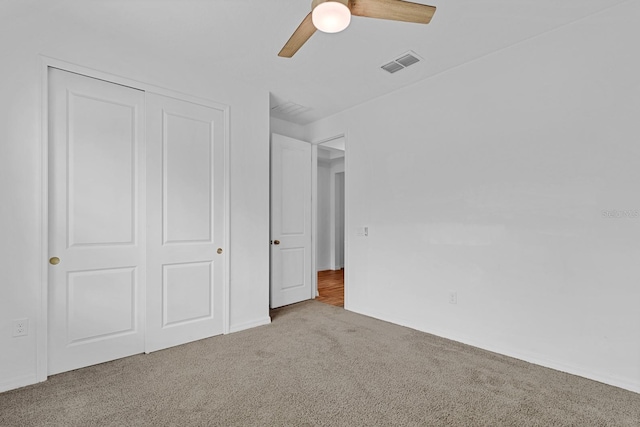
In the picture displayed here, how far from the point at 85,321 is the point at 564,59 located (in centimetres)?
421

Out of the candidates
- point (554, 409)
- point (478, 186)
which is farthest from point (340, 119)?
point (554, 409)

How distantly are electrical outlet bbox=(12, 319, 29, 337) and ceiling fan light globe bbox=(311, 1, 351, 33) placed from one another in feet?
8.95

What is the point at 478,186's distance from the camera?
275 centimetres

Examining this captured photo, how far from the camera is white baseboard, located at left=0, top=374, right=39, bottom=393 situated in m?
2.02

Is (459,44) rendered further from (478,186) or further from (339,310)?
(339,310)

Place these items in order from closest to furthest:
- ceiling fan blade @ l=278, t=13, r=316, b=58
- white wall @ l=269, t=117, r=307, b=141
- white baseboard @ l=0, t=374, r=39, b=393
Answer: ceiling fan blade @ l=278, t=13, r=316, b=58 → white baseboard @ l=0, t=374, r=39, b=393 → white wall @ l=269, t=117, r=307, b=141

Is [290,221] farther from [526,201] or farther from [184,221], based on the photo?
[526,201]

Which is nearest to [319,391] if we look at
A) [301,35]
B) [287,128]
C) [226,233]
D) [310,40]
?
[226,233]

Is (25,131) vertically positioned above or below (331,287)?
above

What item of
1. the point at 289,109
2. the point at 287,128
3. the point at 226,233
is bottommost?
the point at 226,233

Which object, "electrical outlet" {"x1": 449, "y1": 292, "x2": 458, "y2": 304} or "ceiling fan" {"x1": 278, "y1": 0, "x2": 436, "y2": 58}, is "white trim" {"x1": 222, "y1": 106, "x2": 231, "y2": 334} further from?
"electrical outlet" {"x1": 449, "y1": 292, "x2": 458, "y2": 304}

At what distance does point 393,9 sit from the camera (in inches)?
63.1

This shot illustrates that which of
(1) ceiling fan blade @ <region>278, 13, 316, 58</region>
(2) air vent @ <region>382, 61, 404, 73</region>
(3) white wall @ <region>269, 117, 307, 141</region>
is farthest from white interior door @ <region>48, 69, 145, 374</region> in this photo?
(2) air vent @ <region>382, 61, 404, 73</region>

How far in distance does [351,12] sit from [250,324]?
116 inches
